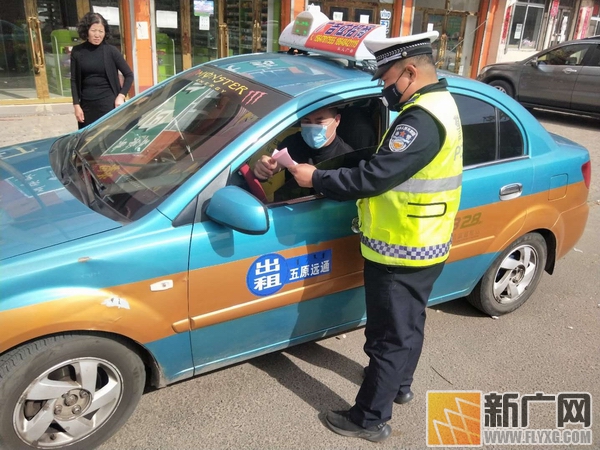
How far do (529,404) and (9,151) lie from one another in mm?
3325

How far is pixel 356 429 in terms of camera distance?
8.29 ft

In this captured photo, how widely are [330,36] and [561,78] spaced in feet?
30.4

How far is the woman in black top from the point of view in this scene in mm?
4570

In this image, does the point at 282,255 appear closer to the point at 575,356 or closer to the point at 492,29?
the point at 575,356

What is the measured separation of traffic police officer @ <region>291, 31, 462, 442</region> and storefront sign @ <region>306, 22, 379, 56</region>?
0.60m

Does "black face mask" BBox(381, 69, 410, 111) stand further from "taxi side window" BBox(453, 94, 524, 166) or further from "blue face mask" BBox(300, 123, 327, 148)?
"taxi side window" BBox(453, 94, 524, 166)

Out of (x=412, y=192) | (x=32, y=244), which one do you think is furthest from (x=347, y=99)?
(x=32, y=244)

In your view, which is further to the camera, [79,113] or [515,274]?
[79,113]

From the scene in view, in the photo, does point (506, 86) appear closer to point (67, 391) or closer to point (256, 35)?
point (256, 35)

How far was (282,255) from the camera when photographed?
95.7 inches

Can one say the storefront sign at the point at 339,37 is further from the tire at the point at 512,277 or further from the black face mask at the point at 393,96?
the tire at the point at 512,277

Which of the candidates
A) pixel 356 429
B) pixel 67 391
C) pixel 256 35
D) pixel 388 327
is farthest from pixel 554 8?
pixel 67 391

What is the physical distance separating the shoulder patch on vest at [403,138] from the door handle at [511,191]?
4.03 feet

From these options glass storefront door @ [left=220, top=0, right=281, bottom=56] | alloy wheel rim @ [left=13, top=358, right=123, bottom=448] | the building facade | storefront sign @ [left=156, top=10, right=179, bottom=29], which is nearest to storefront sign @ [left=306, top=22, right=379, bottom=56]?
alloy wheel rim @ [left=13, top=358, right=123, bottom=448]
